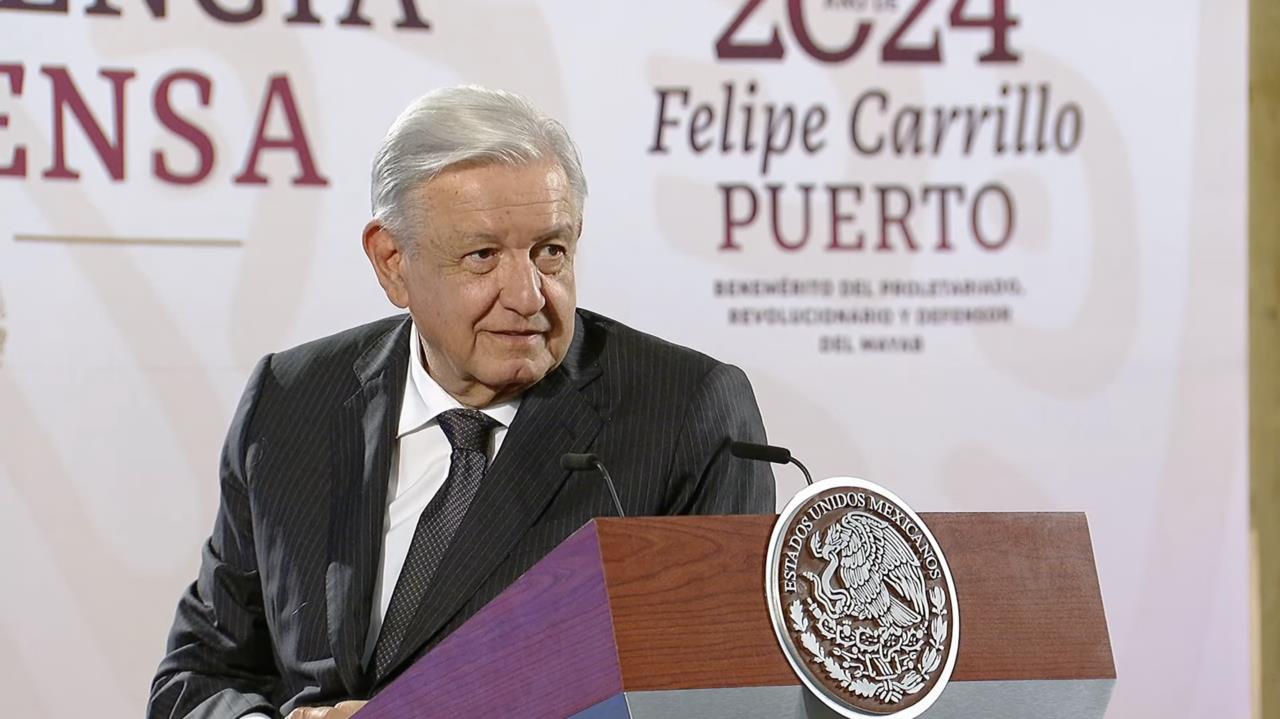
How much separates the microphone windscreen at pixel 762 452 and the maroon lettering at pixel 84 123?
1788mm

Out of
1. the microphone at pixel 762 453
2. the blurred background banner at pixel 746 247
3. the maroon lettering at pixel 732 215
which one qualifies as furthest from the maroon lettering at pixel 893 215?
the microphone at pixel 762 453

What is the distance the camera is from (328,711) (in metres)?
1.75

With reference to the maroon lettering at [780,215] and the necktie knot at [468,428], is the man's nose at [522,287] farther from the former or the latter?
the maroon lettering at [780,215]

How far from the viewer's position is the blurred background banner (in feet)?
9.71

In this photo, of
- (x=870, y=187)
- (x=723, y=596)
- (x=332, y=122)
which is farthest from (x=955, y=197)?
(x=723, y=596)

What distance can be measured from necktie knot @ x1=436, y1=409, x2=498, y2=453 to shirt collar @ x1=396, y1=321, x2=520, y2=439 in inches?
0.8

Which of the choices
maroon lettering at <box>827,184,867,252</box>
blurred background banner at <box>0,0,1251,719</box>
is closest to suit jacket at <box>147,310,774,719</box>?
blurred background banner at <box>0,0,1251,719</box>

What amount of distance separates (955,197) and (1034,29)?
1.32 ft

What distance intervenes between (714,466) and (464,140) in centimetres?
52

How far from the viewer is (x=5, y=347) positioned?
115 inches

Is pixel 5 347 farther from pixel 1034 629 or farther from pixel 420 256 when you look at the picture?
pixel 1034 629

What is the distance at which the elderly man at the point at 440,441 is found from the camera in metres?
1.91

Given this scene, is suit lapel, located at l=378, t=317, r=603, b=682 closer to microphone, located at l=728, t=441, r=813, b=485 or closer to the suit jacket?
the suit jacket

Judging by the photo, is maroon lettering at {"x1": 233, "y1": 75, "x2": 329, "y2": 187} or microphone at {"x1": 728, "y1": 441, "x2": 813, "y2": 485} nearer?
microphone at {"x1": 728, "y1": 441, "x2": 813, "y2": 485}
